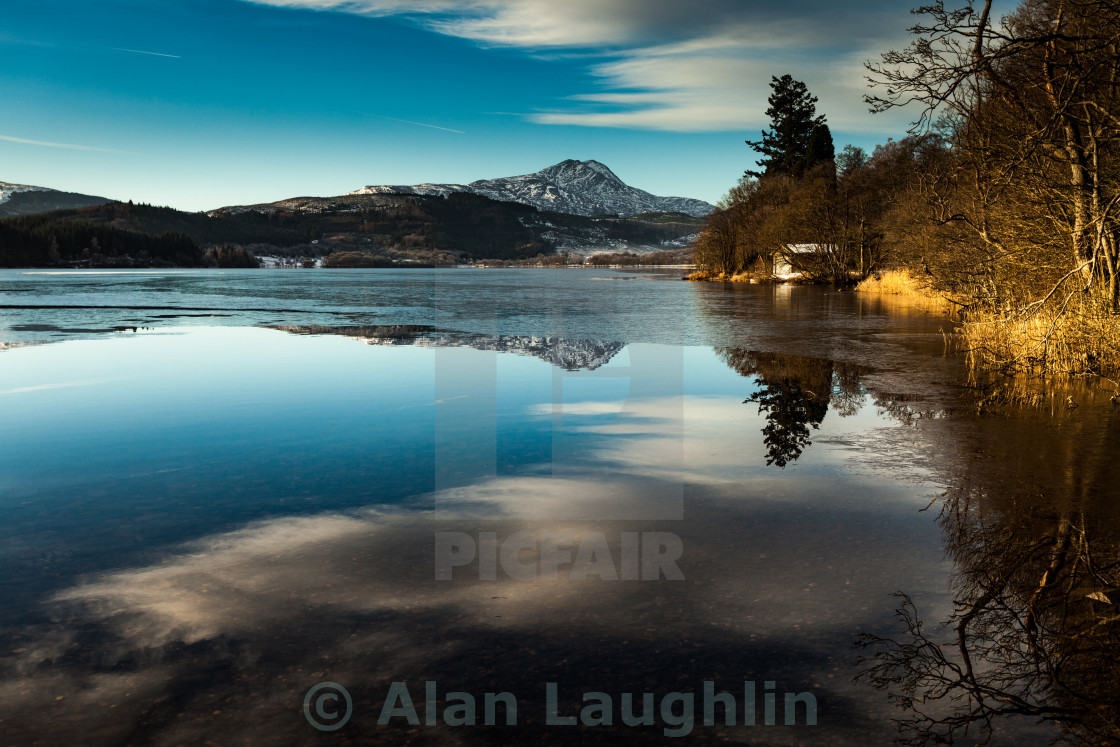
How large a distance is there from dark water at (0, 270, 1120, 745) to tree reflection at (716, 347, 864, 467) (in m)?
0.10

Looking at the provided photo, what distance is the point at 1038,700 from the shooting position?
3609 mm

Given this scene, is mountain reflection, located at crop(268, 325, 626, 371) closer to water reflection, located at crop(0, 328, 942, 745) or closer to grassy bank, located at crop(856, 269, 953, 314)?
water reflection, located at crop(0, 328, 942, 745)

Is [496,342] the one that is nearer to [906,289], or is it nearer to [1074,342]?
[1074,342]

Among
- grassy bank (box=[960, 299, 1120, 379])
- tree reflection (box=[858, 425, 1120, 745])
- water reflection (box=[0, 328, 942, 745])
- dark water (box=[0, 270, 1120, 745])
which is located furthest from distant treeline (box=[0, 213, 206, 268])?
tree reflection (box=[858, 425, 1120, 745])

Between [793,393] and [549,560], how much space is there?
7.92 metres

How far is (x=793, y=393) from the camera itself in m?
12.3

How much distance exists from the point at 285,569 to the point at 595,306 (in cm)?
3152

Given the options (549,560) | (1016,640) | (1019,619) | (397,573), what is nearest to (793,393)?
(549,560)

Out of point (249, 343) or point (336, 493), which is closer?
point (336, 493)

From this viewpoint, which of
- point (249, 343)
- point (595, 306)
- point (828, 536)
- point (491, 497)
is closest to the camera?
point (828, 536)

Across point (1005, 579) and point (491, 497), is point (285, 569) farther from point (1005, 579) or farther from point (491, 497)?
point (1005, 579)

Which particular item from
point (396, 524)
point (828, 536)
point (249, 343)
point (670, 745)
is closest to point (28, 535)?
point (396, 524)

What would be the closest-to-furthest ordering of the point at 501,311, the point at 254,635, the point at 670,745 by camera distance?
1. the point at 670,745
2. the point at 254,635
3. the point at 501,311

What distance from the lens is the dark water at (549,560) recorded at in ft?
11.9
